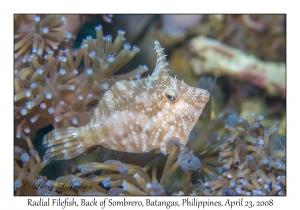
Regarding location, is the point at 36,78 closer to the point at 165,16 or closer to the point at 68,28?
the point at 68,28

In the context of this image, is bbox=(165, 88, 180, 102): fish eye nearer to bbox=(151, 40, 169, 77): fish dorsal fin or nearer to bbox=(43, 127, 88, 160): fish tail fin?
bbox=(151, 40, 169, 77): fish dorsal fin

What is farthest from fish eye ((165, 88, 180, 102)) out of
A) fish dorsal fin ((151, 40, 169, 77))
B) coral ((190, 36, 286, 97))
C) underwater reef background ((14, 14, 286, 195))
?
coral ((190, 36, 286, 97))

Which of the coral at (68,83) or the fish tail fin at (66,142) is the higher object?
the coral at (68,83)

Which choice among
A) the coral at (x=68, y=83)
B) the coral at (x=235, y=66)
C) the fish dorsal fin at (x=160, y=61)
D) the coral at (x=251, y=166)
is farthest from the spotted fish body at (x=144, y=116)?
the coral at (x=235, y=66)

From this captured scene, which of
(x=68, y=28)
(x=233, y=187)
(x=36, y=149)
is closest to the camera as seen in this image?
(x=233, y=187)

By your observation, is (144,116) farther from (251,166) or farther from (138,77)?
(251,166)

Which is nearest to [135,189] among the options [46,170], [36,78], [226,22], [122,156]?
[122,156]

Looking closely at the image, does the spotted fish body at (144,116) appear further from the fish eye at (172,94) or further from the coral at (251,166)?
the coral at (251,166)
